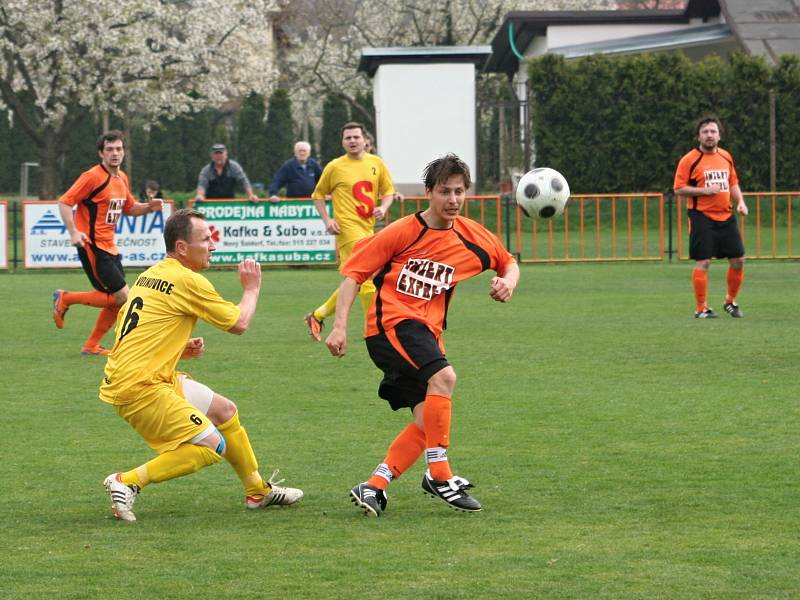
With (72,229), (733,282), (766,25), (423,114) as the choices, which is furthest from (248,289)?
(766,25)

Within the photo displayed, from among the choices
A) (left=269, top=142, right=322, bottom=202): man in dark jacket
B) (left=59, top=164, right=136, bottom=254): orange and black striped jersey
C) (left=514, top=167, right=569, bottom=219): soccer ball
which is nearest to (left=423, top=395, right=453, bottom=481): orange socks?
(left=514, top=167, right=569, bottom=219): soccer ball

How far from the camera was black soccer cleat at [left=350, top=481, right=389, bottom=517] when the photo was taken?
245 inches

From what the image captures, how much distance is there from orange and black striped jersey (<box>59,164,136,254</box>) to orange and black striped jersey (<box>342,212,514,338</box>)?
6503mm

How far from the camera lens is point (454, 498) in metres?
6.27

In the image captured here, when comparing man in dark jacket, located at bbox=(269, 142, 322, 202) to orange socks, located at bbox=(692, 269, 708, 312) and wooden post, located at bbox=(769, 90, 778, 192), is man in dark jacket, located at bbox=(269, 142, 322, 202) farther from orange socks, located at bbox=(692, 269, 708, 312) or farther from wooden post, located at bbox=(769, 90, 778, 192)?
wooden post, located at bbox=(769, 90, 778, 192)

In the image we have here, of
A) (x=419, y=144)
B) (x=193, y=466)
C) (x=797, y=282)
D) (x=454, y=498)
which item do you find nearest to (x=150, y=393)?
(x=193, y=466)

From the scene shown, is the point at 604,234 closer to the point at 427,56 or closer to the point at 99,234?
the point at 427,56

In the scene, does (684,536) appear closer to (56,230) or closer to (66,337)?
(66,337)

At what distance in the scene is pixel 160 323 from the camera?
6.29 m

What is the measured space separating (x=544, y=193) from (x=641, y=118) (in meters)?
21.0

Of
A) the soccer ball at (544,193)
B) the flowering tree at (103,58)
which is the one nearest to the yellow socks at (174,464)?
the soccer ball at (544,193)

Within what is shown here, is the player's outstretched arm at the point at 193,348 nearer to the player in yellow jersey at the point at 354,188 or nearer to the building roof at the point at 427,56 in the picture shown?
Result: the player in yellow jersey at the point at 354,188

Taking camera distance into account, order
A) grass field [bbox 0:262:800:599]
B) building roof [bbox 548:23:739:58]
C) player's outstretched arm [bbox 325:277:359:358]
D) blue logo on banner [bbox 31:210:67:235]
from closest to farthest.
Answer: grass field [bbox 0:262:800:599]
player's outstretched arm [bbox 325:277:359:358]
blue logo on banner [bbox 31:210:67:235]
building roof [bbox 548:23:739:58]

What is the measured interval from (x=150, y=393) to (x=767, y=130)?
2523cm
